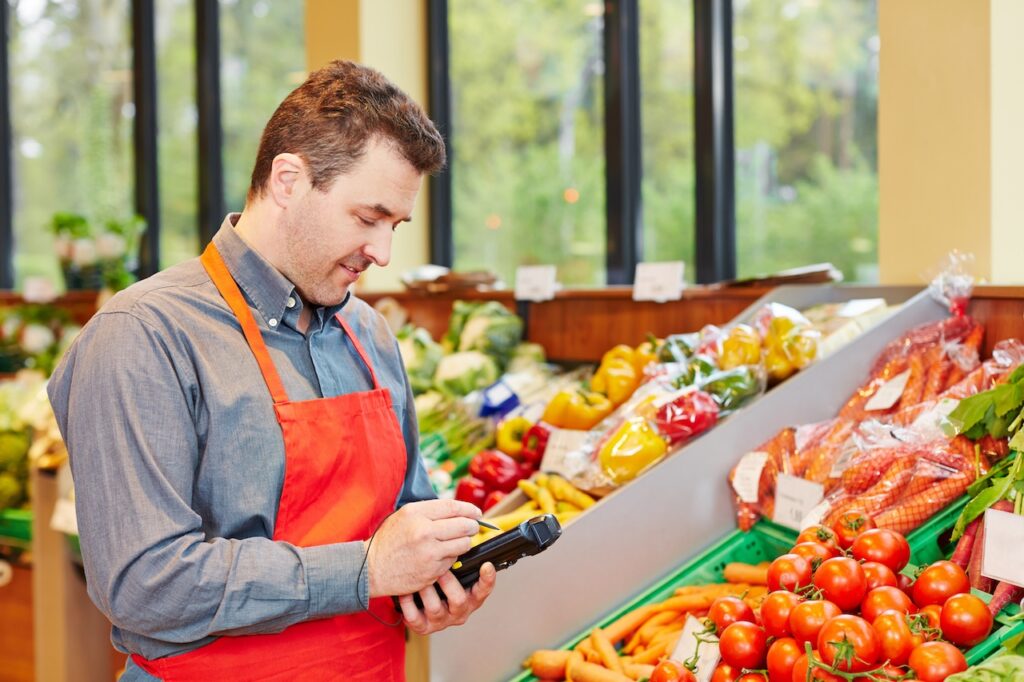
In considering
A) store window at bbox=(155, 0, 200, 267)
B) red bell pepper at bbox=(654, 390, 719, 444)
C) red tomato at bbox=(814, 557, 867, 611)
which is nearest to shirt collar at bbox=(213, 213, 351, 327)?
red tomato at bbox=(814, 557, 867, 611)

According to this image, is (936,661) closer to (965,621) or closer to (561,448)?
(965,621)

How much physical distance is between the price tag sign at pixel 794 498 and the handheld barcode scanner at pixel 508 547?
2.85 ft

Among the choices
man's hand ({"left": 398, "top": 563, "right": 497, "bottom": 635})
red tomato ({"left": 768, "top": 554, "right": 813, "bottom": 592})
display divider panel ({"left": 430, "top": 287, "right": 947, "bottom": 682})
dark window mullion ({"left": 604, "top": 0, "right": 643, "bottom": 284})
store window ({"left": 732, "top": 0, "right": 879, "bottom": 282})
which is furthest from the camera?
dark window mullion ({"left": 604, "top": 0, "right": 643, "bottom": 284})

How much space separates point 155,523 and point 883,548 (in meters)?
1.22

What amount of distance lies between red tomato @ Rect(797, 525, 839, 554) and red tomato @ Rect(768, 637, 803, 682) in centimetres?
27

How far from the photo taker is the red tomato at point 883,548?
5.88ft

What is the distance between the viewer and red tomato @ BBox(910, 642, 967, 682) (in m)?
1.48

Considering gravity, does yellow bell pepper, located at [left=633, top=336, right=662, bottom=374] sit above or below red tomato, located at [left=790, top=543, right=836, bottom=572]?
above

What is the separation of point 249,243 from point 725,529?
1.36m

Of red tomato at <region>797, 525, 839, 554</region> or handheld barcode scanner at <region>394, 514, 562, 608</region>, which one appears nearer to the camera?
handheld barcode scanner at <region>394, 514, 562, 608</region>

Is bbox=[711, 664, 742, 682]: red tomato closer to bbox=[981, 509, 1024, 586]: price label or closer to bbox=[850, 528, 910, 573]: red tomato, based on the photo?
bbox=[850, 528, 910, 573]: red tomato

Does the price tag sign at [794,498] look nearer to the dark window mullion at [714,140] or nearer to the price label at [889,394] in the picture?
the price label at [889,394]

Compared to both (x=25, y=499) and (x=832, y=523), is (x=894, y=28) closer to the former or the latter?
(x=832, y=523)

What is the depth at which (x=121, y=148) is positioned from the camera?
6.63 m
